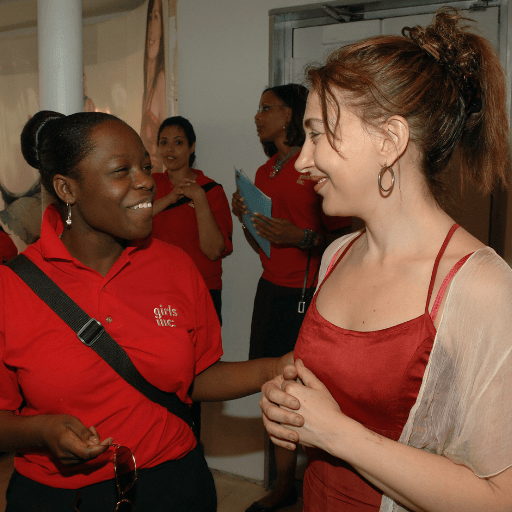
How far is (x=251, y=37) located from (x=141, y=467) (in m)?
2.62

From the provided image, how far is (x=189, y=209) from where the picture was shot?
3201mm

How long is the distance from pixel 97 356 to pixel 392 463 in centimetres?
79

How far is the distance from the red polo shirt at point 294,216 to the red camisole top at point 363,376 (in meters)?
1.57

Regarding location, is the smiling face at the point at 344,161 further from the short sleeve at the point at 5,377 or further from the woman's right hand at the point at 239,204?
the woman's right hand at the point at 239,204

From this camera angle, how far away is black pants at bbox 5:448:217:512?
1325 mm

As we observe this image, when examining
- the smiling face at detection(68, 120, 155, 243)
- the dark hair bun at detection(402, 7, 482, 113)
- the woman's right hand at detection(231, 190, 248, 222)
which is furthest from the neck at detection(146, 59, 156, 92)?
the dark hair bun at detection(402, 7, 482, 113)

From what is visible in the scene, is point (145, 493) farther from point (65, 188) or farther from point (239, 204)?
point (239, 204)

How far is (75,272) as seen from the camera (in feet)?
4.76

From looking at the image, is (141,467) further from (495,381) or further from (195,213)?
(195,213)

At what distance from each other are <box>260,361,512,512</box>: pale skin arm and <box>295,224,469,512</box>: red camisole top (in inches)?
3.3

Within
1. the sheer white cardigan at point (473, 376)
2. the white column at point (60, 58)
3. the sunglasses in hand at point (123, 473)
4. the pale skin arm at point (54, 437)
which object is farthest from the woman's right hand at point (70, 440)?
the white column at point (60, 58)

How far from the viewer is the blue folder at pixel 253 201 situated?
276 centimetres

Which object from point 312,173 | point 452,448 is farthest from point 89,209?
point 452,448

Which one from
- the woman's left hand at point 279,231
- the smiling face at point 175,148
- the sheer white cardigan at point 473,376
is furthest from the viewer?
the smiling face at point 175,148
